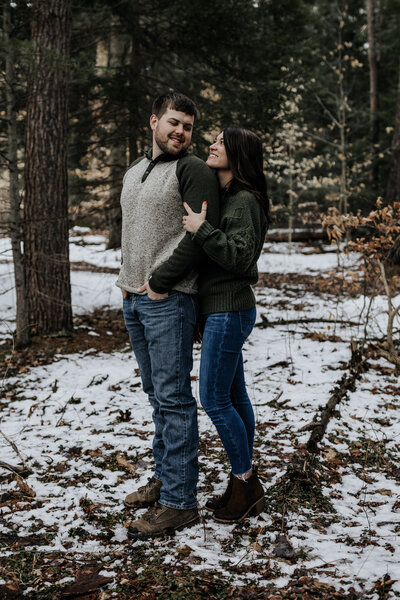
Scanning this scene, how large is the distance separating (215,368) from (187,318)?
315 mm

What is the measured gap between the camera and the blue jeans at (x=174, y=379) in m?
2.69

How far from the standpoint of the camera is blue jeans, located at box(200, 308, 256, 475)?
2639mm

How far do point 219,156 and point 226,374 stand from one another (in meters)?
1.21

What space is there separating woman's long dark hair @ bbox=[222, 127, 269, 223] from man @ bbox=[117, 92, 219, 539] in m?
0.15

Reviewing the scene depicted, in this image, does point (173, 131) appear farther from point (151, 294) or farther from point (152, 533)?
point (152, 533)

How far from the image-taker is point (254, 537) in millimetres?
2688

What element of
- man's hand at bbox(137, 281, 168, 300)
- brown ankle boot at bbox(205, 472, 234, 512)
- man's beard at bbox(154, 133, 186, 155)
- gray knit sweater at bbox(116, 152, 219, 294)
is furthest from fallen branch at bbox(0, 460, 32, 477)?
man's beard at bbox(154, 133, 186, 155)

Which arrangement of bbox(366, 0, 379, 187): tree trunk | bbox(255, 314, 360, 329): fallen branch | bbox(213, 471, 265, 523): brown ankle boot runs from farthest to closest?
bbox(366, 0, 379, 187): tree trunk → bbox(255, 314, 360, 329): fallen branch → bbox(213, 471, 265, 523): brown ankle boot

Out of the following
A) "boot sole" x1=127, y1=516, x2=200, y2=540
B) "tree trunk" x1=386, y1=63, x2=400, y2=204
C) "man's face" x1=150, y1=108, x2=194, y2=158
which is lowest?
"boot sole" x1=127, y1=516, x2=200, y2=540

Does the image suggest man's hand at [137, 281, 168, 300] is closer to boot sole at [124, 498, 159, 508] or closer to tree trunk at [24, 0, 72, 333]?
boot sole at [124, 498, 159, 508]

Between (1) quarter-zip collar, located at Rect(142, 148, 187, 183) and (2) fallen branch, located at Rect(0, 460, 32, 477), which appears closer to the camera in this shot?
(1) quarter-zip collar, located at Rect(142, 148, 187, 183)

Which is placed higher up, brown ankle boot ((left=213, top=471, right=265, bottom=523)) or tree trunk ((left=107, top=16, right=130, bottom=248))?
tree trunk ((left=107, top=16, right=130, bottom=248))

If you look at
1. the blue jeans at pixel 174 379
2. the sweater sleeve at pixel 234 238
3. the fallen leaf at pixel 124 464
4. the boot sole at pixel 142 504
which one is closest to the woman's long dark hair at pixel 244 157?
the sweater sleeve at pixel 234 238

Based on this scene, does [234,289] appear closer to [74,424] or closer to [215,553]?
[215,553]
